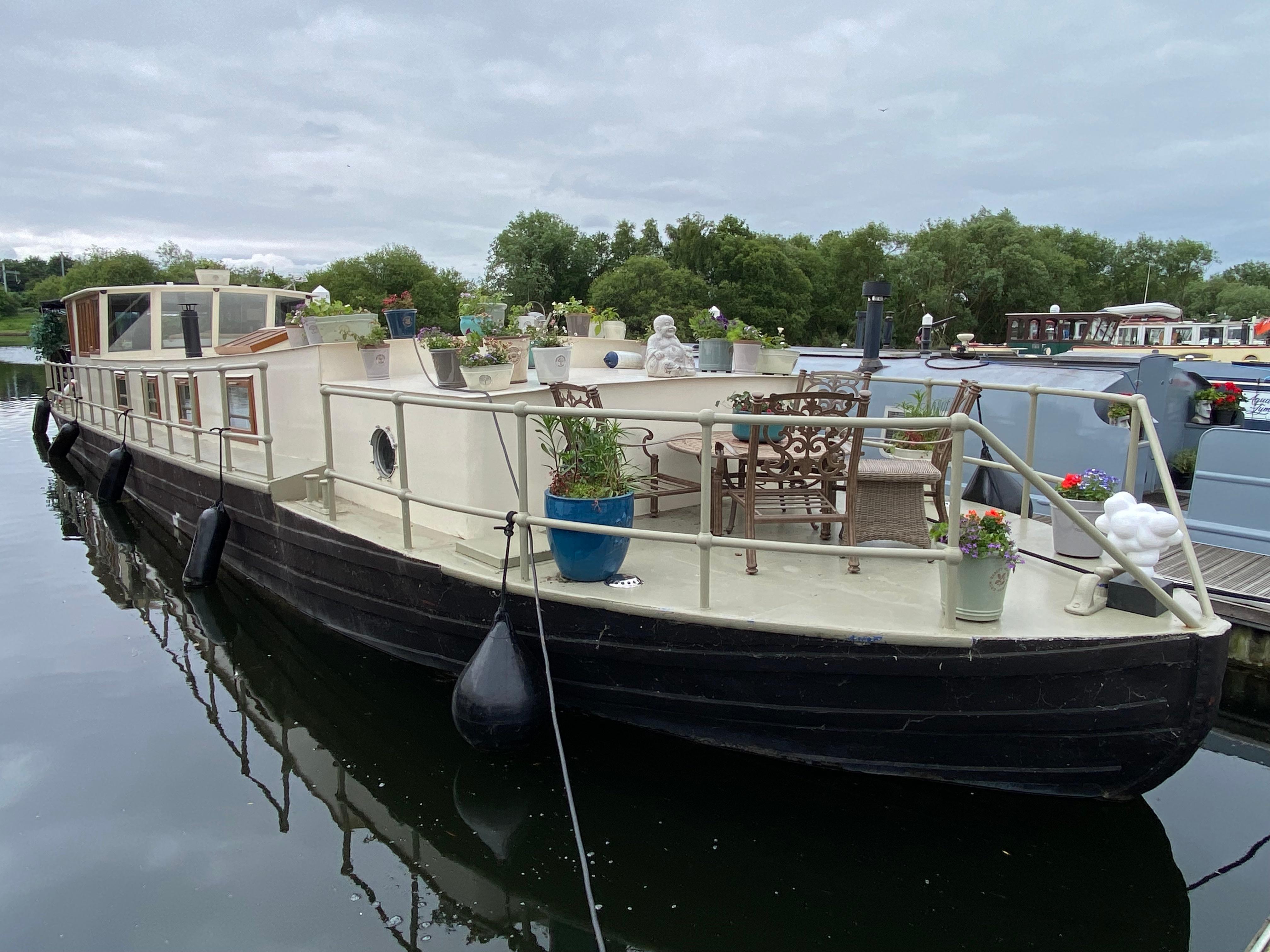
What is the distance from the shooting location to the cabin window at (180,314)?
11.8 metres

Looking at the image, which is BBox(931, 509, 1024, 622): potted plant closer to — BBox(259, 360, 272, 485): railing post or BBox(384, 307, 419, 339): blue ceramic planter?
BBox(259, 360, 272, 485): railing post

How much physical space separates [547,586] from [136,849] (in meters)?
2.42

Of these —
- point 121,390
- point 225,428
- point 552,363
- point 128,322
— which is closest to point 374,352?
point 225,428

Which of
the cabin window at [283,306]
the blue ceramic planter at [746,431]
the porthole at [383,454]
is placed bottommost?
the porthole at [383,454]

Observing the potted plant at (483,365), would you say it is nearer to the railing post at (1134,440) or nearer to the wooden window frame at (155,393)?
the railing post at (1134,440)

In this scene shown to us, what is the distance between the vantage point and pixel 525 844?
4.07 metres

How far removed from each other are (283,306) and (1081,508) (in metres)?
11.7

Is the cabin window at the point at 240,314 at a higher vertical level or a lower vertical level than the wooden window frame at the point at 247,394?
higher

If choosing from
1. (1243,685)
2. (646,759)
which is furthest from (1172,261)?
(646,759)

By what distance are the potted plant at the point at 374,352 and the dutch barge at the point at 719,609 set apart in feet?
0.42

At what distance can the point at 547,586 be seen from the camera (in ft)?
14.6

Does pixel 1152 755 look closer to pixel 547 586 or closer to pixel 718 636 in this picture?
pixel 718 636

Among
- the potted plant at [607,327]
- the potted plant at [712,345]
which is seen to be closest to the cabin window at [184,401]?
the potted plant at [607,327]

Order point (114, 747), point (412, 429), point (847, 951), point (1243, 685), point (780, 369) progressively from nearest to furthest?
point (847, 951) → point (114, 747) → point (412, 429) → point (1243, 685) → point (780, 369)
